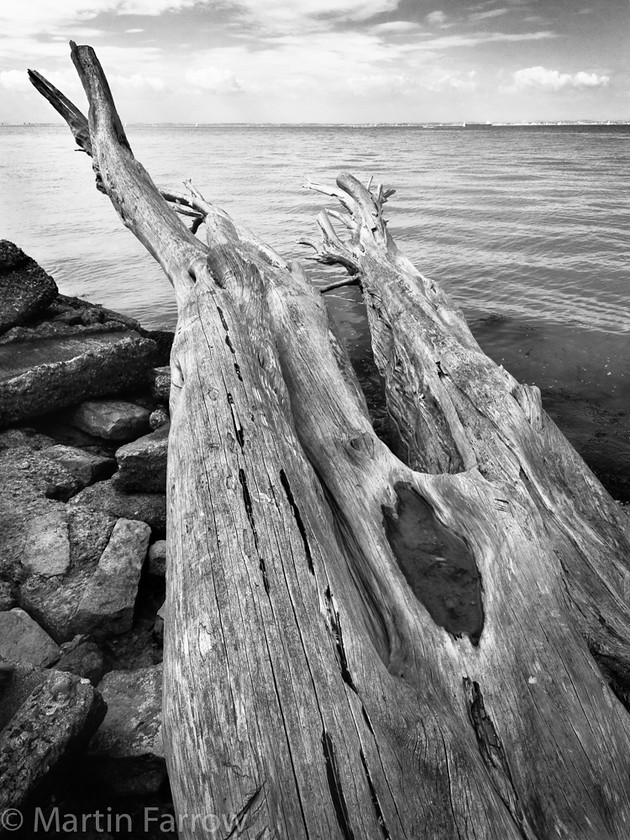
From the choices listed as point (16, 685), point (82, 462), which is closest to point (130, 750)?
point (16, 685)

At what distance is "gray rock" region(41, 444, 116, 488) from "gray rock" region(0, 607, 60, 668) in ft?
4.06

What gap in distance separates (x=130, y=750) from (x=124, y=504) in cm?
180

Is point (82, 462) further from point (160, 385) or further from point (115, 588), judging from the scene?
point (115, 588)

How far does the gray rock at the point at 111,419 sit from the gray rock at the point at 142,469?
588mm

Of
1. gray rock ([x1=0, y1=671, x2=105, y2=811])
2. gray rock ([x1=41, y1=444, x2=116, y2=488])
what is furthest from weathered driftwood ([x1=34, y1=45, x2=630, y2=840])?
gray rock ([x1=41, y1=444, x2=116, y2=488])

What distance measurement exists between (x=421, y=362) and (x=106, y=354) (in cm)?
276

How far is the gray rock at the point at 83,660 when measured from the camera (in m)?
2.62

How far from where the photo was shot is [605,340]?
7.49 metres

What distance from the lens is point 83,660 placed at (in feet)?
8.71

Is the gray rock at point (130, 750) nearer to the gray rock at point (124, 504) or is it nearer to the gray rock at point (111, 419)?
the gray rock at point (124, 504)

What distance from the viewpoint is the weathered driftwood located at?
1.55 meters

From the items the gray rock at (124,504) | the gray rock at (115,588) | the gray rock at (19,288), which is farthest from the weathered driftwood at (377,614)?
the gray rock at (19,288)

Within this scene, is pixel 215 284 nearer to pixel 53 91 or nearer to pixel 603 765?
pixel 603 765

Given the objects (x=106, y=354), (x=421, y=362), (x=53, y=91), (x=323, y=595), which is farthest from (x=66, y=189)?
(x=323, y=595)
